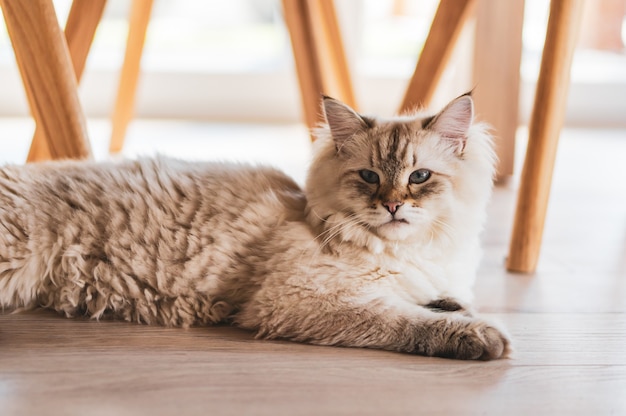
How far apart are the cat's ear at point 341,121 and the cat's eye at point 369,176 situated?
0.24ft

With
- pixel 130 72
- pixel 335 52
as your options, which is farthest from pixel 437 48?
pixel 130 72

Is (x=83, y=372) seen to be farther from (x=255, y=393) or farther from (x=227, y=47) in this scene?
(x=227, y=47)

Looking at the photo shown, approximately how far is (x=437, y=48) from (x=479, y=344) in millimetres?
962

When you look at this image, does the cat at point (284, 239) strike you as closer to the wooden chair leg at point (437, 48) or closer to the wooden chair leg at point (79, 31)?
the wooden chair leg at point (79, 31)

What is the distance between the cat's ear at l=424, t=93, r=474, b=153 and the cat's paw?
1.08 feet

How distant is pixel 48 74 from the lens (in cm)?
147

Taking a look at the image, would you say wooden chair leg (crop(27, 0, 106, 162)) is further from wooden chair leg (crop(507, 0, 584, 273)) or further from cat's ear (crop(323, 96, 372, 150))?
wooden chair leg (crop(507, 0, 584, 273))

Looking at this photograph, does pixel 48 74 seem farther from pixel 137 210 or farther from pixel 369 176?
pixel 369 176

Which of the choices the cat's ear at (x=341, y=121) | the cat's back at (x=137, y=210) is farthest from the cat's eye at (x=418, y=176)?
the cat's back at (x=137, y=210)

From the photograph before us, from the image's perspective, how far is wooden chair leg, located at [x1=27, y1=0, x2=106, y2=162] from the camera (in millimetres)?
1688

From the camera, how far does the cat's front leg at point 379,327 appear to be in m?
1.10

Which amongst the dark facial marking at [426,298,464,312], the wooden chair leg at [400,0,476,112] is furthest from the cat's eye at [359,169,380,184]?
the wooden chair leg at [400,0,476,112]

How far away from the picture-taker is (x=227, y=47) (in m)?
3.64

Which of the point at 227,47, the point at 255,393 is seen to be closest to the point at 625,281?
the point at 255,393
